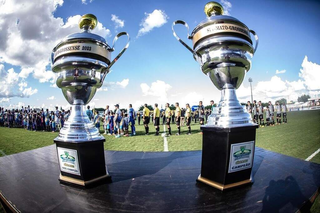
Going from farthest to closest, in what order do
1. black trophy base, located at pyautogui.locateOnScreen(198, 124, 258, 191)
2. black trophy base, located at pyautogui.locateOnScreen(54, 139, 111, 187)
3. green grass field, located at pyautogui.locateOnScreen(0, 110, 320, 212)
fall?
A: 1. green grass field, located at pyautogui.locateOnScreen(0, 110, 320, 212)
2. black trophy base, located at pyautogui.locateOnScreen(54, 139, 111, 187)
3. black trophy base, located at pyautogui.locateOnScreen(198, 124, 258, 191)

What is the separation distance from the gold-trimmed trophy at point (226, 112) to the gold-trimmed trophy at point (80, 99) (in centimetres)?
69

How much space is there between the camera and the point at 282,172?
125 cm

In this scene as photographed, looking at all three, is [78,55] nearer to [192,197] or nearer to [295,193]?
[192,197]

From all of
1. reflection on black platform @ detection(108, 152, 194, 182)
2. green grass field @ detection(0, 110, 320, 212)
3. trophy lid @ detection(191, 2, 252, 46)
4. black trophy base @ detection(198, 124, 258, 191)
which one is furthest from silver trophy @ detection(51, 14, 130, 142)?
green grass field @ detection(0, 110, 320, 212)

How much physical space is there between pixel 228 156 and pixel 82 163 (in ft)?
3.30

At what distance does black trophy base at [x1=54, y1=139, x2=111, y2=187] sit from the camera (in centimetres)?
115

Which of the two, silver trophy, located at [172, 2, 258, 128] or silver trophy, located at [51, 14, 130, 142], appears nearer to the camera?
silver trophy, located at [172, 2, 258, 128]

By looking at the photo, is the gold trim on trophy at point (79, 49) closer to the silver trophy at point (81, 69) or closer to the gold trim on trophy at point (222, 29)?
the silver trophy at point (81, 69)

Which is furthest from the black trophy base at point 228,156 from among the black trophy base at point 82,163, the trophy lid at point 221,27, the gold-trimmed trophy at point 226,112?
the black trophy base at point 82,163

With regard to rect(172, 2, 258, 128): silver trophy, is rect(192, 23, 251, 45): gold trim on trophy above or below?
above

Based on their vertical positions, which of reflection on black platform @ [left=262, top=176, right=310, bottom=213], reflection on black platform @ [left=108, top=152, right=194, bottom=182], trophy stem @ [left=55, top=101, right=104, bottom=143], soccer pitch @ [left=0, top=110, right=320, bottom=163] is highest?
trophy stem @ [left=55, top=101, right=104, bottom=143]

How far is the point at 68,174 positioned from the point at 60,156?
0.49 ft

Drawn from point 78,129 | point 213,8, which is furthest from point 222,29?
point 78,129

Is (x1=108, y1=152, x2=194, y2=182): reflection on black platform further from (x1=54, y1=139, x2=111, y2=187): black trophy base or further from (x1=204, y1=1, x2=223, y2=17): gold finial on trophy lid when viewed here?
(x1=204, y1=1, x2=223, y2=17): gold finial on trophy lid
